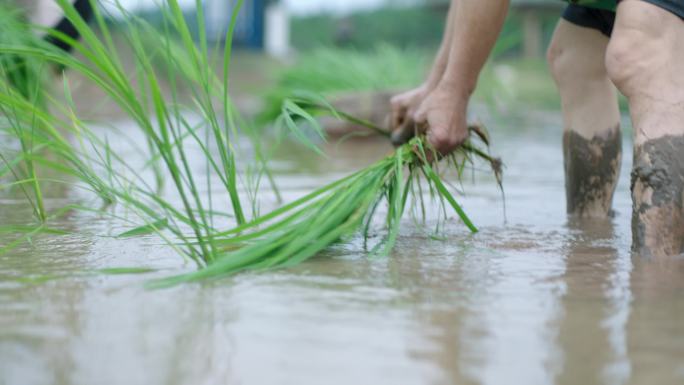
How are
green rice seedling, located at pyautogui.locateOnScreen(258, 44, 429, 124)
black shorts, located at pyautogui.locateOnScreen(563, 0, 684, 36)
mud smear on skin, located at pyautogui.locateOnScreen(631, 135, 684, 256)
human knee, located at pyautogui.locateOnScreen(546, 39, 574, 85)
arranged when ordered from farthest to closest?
green rice seedling, located at pyautogui.locateOnScreen(258, 44, 429, 124) < human knee, located at pyautogui.locateOnScreen(546, 39, 574, 85) < black shorts, located at pyautogui.locateOnScreen(563, 0, 684, 36) < mud smear on skin, located at pyautogui.locateOnScreen(631, 135, 684, 256)

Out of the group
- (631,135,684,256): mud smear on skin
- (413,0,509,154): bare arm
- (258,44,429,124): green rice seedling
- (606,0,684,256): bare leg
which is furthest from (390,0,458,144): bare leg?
(258,44,429,124): green rice seedling

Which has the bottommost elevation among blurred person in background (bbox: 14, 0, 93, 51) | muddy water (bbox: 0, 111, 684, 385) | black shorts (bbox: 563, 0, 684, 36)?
muddy water (bbox: 0, 111, 684, 385)

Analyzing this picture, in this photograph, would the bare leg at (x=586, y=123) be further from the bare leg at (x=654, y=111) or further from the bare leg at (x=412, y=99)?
the bare leg at (x=654, y=111)

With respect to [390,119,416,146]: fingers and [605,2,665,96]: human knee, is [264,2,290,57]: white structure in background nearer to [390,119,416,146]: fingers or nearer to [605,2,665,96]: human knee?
[390,119,416,146]: fingers

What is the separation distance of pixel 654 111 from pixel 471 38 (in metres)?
0.43

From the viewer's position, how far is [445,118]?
81.7 inches

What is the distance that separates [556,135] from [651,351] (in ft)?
14.8

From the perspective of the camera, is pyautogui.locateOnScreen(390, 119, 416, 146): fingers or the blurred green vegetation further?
the blurred green vegetation

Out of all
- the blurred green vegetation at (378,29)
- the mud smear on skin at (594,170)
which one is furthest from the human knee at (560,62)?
the blurred green vegetation at (378,29)

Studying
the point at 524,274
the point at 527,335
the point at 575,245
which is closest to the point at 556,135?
the point at 575,245

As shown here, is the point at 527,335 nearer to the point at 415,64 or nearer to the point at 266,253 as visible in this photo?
the point at 266,253

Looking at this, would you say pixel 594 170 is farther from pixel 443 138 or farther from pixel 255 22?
pixel 255 22

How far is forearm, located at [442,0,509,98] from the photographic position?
199 centimetres

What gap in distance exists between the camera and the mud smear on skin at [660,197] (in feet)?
5.64
